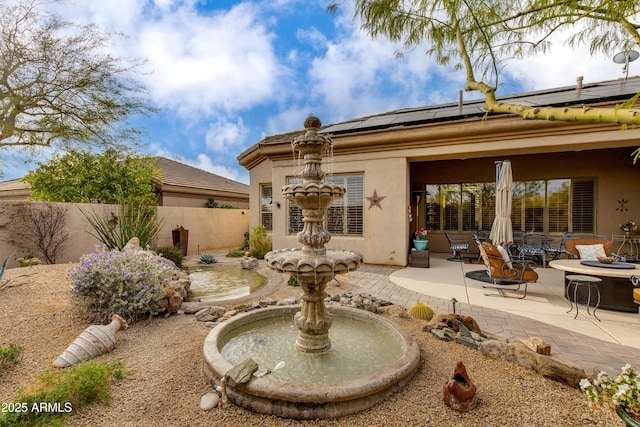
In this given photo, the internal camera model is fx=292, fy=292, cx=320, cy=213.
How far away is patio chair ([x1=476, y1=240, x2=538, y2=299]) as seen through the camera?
5844mm

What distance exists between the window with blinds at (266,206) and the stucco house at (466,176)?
1479 millimetres

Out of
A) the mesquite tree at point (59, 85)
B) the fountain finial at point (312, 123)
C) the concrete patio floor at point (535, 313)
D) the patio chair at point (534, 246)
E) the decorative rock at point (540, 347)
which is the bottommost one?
the concrete patio floor at point (535, 313)

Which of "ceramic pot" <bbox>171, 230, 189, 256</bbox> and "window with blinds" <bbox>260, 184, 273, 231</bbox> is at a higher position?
"window with blinds" <bbox>260, 184, 273, 231</bbox>

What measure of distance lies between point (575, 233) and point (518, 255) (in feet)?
7.52

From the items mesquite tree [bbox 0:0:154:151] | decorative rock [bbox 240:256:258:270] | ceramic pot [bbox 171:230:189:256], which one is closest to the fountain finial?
decorative rock [bbox 240:256:258:270]

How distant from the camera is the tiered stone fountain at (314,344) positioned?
7.75ft

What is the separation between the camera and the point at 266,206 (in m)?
12.5

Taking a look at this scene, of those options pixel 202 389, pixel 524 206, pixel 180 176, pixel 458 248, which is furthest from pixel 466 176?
pixel 180 176

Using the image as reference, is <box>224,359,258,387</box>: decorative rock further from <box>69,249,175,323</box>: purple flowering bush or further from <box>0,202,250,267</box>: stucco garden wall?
<box>0,202,250,267</box>: stucco garden wall

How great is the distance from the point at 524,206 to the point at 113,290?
12.4m

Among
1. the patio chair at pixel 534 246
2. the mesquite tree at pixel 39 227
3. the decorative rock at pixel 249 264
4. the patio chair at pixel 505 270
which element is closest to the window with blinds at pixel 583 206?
the patio chair at pixel 534 246

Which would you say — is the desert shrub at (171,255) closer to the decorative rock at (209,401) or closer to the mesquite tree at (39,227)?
the mesquite tree at (39,227)

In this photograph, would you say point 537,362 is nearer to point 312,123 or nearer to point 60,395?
point 312,123

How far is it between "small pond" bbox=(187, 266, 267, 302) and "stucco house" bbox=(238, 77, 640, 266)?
2.22 metres
